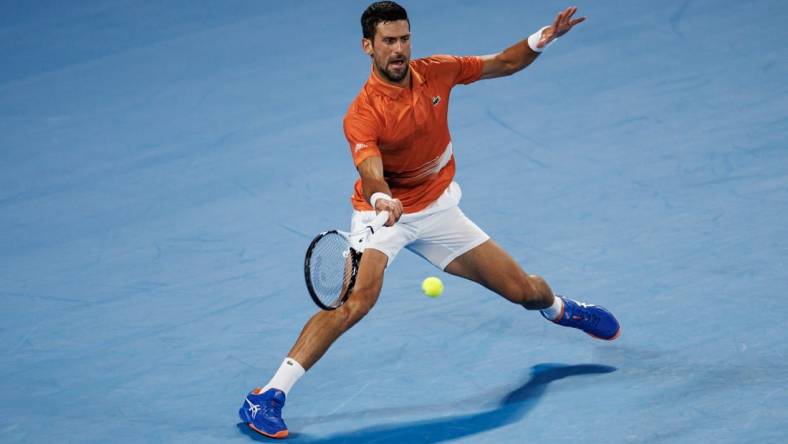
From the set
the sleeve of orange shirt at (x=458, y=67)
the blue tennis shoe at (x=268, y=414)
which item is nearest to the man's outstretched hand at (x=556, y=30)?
the sleeve of orange shirt at (x=458, y=67)

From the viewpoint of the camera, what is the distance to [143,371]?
659cm

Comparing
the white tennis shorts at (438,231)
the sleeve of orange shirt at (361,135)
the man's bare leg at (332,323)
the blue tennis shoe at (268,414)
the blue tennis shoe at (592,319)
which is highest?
the sleeve of orange shirt at (361,135)

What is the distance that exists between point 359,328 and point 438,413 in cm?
115

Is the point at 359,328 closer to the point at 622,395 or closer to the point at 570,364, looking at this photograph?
the point at 570,364

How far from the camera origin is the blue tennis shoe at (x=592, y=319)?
6.23m

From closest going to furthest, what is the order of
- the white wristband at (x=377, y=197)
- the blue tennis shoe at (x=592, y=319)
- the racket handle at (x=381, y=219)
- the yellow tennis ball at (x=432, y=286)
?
the racket handle at (x=381, y=219) → the white wristband at (x=377, y=197) → the blue tennis shoe at (x=592, y=319) → the yellow tennis ball at (x=432, y=286)

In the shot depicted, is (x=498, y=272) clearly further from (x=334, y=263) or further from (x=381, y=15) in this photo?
(x=381, y=15)

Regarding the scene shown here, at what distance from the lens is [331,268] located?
554 centimetres

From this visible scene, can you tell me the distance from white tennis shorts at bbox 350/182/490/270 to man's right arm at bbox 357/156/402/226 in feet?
1.44

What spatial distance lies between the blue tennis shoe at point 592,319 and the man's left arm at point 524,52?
1.32 meters

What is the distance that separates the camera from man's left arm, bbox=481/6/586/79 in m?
6.26

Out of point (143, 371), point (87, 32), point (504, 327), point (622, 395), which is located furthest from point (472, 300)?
point (87, 32)

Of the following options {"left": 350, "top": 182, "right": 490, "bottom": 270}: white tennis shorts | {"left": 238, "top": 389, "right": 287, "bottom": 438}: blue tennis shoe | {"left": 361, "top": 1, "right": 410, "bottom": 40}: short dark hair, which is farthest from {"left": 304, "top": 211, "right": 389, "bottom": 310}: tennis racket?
{"left": 361, "top": 1, "right": 410, "bottom": 40}: short dark hair

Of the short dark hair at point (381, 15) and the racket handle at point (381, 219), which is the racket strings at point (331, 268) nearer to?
the racket handle at point (381, 219)
